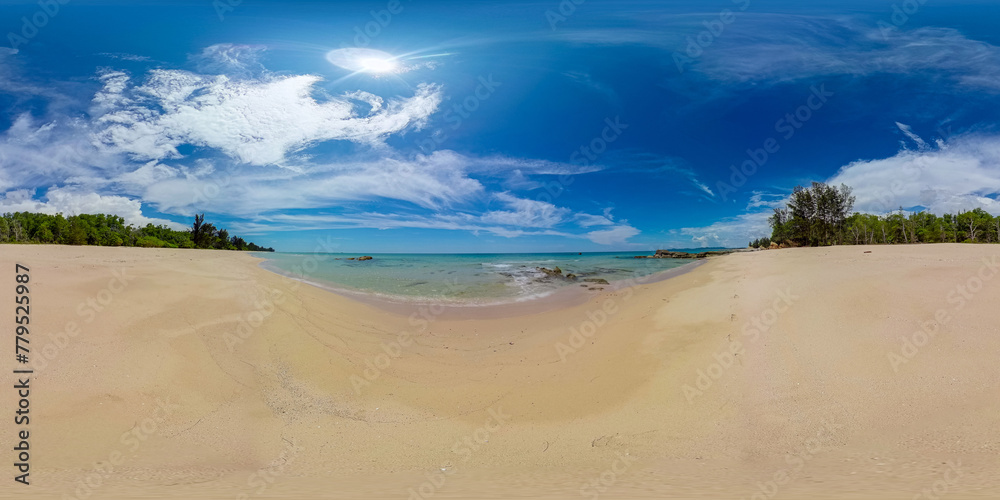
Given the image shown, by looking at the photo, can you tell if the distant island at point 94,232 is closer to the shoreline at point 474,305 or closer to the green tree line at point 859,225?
the shoreline at point 474,305

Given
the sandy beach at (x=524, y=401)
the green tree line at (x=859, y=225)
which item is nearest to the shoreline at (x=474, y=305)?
the sandy beach at (x=524, y=401)

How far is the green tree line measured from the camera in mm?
54688

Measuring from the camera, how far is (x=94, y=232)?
202 ft

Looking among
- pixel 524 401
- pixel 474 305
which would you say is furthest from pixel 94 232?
pixel 524 401

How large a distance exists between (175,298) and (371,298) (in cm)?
796

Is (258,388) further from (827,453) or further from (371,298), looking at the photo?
(371,298)

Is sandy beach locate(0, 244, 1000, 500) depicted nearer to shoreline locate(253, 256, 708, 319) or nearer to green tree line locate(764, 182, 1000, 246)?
shoreline locate(253, 256, 708, 319)

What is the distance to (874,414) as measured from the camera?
16.7 feet

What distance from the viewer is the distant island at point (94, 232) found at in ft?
192

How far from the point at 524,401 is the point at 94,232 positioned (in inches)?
3445

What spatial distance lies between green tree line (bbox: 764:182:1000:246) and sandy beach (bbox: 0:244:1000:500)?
57.3m

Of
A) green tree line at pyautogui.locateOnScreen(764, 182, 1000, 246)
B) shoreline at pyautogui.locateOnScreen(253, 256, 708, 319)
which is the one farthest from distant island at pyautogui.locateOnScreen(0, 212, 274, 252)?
green tree line at pyautogui.locateOnScreen(764, 182, 1000, 246)

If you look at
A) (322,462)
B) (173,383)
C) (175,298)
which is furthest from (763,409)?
(175,298)

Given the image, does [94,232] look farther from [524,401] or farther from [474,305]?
[524,401]
